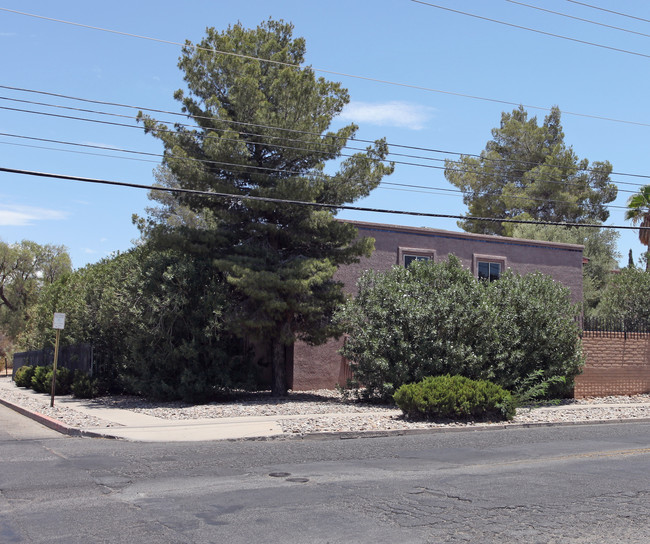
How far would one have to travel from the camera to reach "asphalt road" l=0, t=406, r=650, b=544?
22.0 feet

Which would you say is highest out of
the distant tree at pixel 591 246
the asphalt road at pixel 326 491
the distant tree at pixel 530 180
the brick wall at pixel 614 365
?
the distant tree at pixel 530 180

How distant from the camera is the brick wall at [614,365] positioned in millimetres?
23922

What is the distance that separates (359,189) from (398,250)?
5.80 meters

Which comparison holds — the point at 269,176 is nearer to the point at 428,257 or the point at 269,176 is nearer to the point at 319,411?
the point at 319,411

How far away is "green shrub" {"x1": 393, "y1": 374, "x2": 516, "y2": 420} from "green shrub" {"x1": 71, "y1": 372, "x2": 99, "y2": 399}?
11540 millimetres

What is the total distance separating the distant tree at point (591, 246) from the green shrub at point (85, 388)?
2645cm

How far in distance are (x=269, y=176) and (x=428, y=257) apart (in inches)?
371

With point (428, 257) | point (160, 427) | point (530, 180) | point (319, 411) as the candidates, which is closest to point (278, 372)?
point (319, 411)

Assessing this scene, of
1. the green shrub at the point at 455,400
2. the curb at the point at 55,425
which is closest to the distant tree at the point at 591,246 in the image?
the green shrub at the point at 455,400

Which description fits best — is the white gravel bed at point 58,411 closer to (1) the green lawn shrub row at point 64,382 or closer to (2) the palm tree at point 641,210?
(1) the green lawn shrub row at point 64,382

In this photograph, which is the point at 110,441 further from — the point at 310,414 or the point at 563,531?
the point at 563,531

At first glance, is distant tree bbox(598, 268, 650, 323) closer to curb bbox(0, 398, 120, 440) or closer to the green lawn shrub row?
the green lawn shrub row

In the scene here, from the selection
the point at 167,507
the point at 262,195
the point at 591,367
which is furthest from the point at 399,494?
the point at 591,367

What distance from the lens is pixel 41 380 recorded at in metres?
28.4
